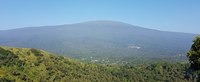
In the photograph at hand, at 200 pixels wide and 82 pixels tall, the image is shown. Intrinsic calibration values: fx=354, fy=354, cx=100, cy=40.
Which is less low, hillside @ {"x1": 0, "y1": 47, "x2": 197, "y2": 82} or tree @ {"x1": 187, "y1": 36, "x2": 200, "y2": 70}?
tree @ {"x1": 187, "y1": 36, "x2": 200, "y2": 70}

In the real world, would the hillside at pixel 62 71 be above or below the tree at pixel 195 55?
below

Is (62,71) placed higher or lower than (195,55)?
lower

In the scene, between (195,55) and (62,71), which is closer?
(195,55)

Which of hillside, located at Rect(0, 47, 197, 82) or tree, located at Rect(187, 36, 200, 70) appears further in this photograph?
hillside, located at Rect(0, 47, 197, 82)

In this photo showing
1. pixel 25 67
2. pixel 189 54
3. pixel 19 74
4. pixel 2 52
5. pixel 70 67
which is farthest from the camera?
pixel 70 67

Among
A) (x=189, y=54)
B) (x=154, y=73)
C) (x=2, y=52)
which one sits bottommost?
(x=154, y=73)

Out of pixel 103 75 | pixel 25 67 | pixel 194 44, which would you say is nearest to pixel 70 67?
pixel 103 75

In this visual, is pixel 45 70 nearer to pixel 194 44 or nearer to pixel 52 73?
pixel 52 73

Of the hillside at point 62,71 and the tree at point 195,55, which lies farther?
the hillside at point 62,71
